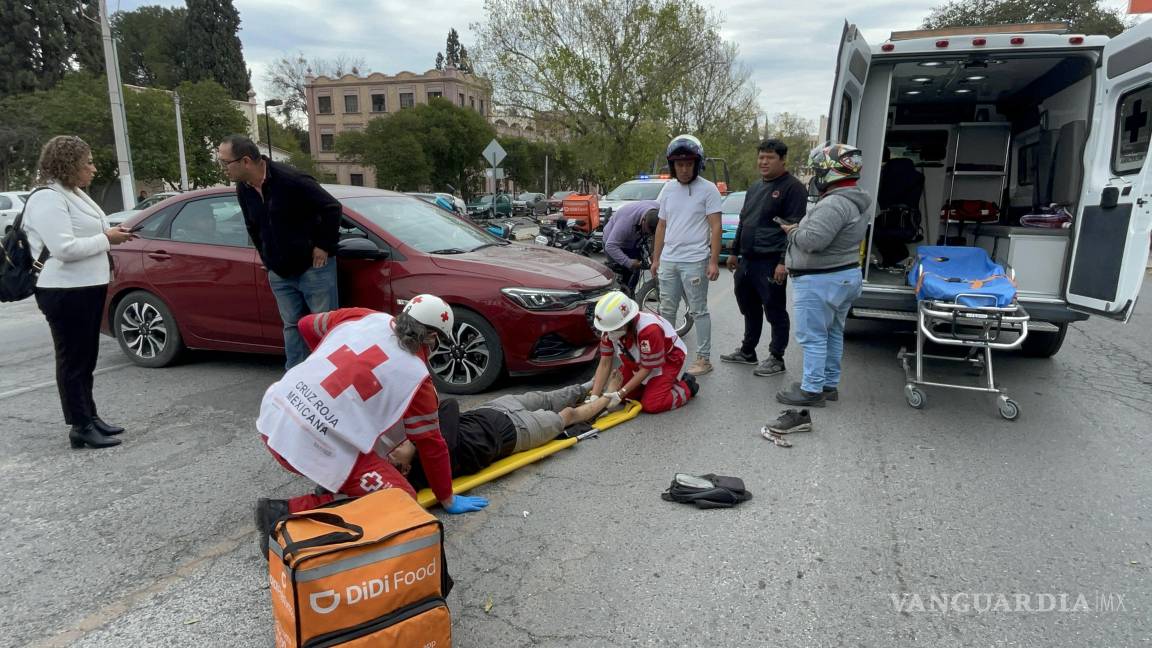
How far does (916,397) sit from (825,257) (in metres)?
1.21

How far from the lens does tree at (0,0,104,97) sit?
129 ft

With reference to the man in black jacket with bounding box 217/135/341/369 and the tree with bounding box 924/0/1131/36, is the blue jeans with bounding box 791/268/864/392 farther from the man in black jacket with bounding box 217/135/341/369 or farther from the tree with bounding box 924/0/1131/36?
the tree with bounding box 924/0/1131/36

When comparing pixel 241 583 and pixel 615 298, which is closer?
pixel 241 583

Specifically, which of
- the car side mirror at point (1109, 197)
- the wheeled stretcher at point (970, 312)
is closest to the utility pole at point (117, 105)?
the wheeled stretcher at point (970, 312)

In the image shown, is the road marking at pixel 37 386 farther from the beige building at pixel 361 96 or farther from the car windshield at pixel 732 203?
the beige building at pixel 361 96

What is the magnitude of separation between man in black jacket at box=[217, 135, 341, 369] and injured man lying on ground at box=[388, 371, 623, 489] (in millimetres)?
1530

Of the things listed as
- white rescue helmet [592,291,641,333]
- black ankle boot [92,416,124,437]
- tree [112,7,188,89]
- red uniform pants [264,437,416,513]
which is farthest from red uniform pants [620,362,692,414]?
tree [112,7,188,89]

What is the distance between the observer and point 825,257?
4.62 m

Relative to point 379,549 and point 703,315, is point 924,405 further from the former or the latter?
point 379,549

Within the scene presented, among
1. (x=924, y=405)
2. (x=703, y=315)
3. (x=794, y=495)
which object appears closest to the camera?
(x=794, y=495)

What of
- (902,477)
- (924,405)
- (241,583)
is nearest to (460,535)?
(241,583)

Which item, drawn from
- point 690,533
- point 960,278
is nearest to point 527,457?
point 690,533

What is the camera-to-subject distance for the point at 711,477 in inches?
139

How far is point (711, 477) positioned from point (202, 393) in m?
3.95
